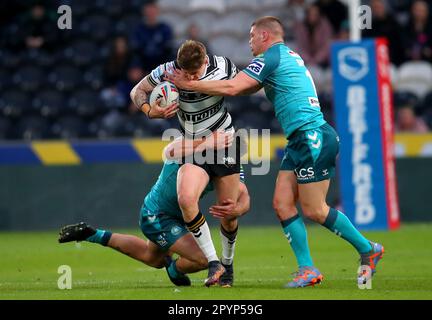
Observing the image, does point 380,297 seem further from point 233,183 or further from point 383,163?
point 383,163

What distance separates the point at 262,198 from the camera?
16656mm

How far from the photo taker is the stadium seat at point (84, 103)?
17734 mm

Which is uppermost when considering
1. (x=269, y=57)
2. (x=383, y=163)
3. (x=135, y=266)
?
(x=269, y=57)

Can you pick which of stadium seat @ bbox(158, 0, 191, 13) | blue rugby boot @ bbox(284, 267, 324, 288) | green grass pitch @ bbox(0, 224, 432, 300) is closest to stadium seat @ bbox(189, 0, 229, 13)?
stadium seat @ bbox(158, 0, 191, 13)

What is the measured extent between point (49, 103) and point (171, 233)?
9.20 meters

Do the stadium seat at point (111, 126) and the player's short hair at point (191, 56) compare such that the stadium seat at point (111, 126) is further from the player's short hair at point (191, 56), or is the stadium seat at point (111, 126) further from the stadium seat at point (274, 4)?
the player's short hair at point (191, 56)

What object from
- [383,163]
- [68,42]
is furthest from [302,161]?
[68,42]

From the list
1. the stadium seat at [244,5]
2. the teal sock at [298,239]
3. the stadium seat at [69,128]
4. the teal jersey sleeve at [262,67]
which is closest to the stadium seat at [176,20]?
the stadium seat at [244,5]

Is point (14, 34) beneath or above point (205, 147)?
above

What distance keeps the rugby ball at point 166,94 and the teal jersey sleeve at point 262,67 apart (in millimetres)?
689

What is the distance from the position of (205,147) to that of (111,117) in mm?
8493

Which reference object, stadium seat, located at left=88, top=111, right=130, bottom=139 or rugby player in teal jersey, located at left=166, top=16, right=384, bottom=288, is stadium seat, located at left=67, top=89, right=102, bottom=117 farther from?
rugby player in teal jersey, located at left=166, top=16, right=384, bottom=288

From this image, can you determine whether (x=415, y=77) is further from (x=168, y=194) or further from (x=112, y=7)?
(x=168, y=194)

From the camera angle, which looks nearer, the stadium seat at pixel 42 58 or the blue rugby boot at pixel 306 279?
the blue rugby boot at pixel 306 279
